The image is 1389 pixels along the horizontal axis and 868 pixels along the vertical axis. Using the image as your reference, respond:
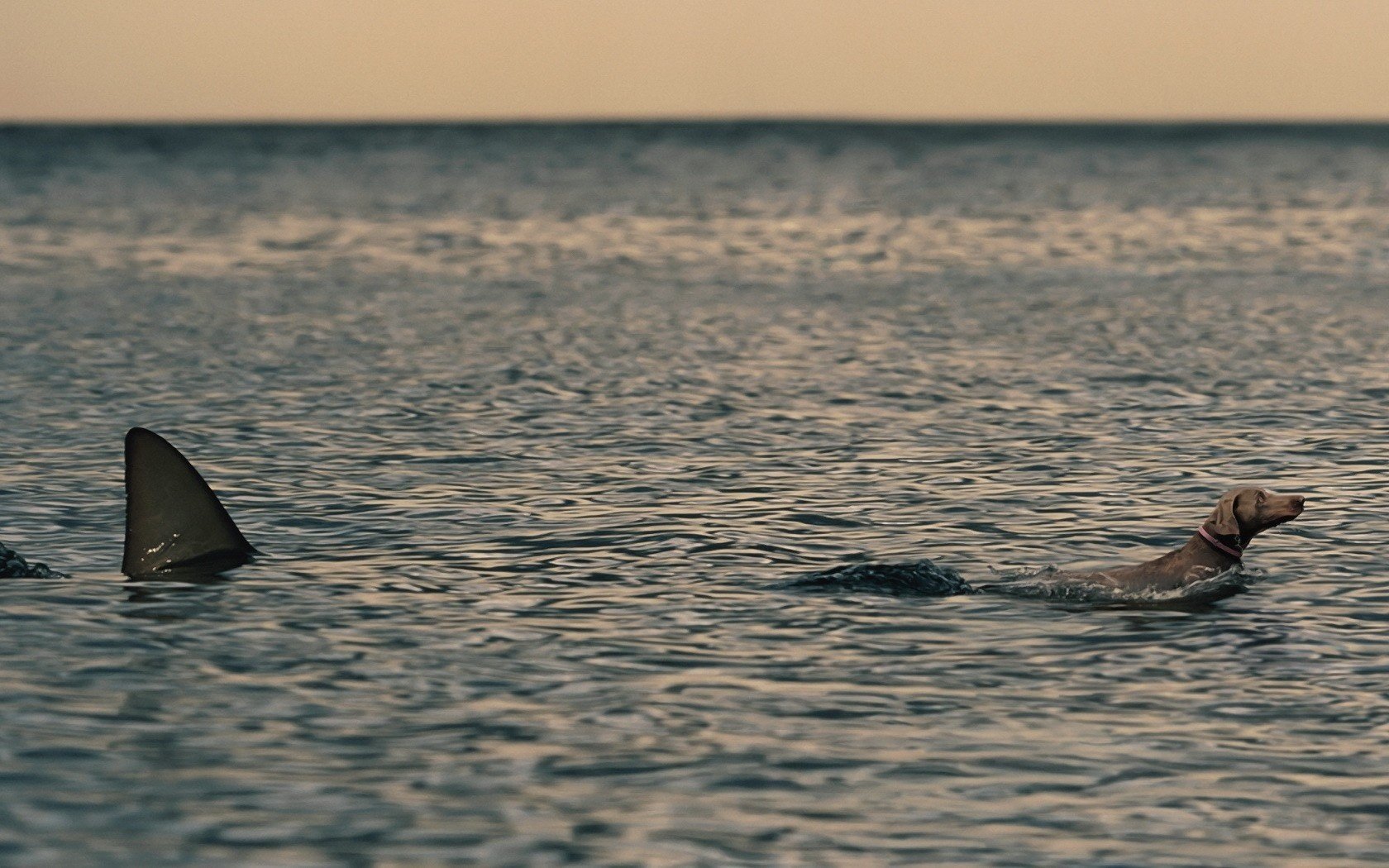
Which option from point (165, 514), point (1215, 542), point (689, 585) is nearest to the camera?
point (1215, 542)

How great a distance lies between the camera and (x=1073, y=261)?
5916 cm

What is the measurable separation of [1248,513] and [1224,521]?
20cm

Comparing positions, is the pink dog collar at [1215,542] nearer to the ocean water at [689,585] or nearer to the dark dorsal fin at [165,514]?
the ocean water at [689,585]

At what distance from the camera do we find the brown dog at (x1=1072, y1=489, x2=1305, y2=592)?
17578mm

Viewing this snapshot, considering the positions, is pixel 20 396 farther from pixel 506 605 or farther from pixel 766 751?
pixel 766 751

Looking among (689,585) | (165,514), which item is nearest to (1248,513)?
(689,585)

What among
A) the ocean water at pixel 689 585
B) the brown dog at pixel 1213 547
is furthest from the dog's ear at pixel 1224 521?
the ocean water at pixel 689 585

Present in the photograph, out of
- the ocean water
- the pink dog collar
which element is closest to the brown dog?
the pink dog collar

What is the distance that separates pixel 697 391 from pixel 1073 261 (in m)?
29.8

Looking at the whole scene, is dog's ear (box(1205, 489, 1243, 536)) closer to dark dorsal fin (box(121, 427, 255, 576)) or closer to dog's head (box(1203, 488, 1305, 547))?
dog's head (box(1203, 488, 1305, 547))

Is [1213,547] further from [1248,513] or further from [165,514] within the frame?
[165,514]

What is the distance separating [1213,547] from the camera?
17.7 m

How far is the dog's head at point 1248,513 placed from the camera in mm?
17562

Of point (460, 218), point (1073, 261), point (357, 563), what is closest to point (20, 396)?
point (357, 563)
